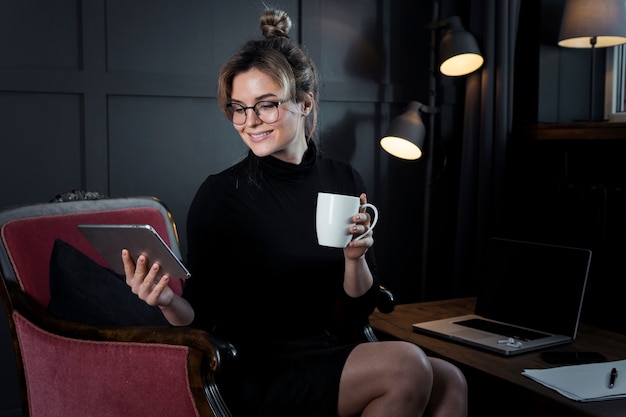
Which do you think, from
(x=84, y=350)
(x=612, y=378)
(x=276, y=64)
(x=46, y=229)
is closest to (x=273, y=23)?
(x=276, y=64)

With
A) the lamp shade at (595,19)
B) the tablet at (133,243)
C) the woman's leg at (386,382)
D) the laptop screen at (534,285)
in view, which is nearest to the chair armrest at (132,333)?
the tablet at (133,243)

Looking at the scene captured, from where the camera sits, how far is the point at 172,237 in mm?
2049

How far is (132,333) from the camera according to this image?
151cm

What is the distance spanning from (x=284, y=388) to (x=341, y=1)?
1.92 meters

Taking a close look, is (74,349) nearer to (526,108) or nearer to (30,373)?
(30,373)

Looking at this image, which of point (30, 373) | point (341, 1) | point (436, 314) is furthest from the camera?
point (341, 1)

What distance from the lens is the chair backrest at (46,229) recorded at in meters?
1.72

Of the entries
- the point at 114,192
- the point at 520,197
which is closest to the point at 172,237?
the point at 114,192

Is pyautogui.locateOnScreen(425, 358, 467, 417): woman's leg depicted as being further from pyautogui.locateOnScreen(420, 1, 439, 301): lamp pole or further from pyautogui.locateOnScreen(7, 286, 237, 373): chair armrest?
pyautogui.locateOnScreen(420, 1, 439, 301): lamp pole

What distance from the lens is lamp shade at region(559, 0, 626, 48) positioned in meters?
2.60

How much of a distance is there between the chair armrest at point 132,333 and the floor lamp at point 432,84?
1510 millimetres

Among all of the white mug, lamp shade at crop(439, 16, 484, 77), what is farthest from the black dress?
lamp shade at crop(439, 16, 484, 77)

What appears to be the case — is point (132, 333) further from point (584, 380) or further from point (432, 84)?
point (432, 84)

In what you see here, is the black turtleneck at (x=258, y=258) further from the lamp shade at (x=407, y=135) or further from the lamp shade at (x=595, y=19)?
the lamp shade at (x=595, y=19)
